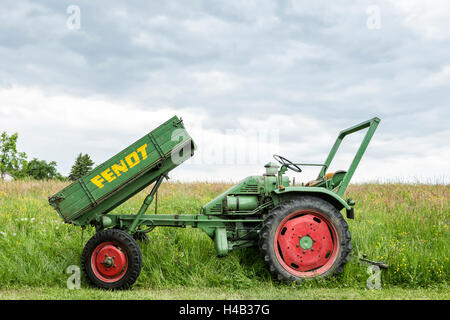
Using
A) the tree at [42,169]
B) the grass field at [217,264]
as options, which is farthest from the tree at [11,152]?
the grass field at [217,264]

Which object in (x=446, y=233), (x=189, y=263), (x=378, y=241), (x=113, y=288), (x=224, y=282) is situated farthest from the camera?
(x=446, y=233)

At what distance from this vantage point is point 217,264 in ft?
22.9

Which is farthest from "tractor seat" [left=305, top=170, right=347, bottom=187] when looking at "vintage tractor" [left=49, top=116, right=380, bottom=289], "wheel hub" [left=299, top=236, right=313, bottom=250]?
"wheel hub" [left=299, top=236, right=313, bottom=250]

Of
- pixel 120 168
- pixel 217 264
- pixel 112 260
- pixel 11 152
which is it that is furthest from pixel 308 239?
pixel 11 152

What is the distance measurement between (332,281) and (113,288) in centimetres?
332

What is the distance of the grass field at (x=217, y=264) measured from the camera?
609cm

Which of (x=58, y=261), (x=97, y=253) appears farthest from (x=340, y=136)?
(x=58, y=261)

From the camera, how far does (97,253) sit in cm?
623

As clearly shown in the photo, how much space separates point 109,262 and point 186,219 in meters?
1.32

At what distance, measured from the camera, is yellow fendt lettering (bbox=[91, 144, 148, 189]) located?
628 centimetres

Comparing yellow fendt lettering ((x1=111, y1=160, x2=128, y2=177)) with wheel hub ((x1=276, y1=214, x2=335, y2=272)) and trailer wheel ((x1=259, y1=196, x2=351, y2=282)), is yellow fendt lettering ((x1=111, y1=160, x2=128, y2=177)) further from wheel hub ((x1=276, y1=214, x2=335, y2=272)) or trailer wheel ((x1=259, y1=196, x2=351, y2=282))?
wheel hub ((x1=276, y1=214, x2=335, y2=272))

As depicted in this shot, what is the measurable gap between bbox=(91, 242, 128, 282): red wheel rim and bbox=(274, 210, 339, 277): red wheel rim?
90.8 inches

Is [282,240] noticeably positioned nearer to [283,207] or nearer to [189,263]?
[283,207]

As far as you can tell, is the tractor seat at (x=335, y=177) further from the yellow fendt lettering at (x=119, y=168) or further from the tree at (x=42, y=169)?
the tree at (x=42, y=169)
